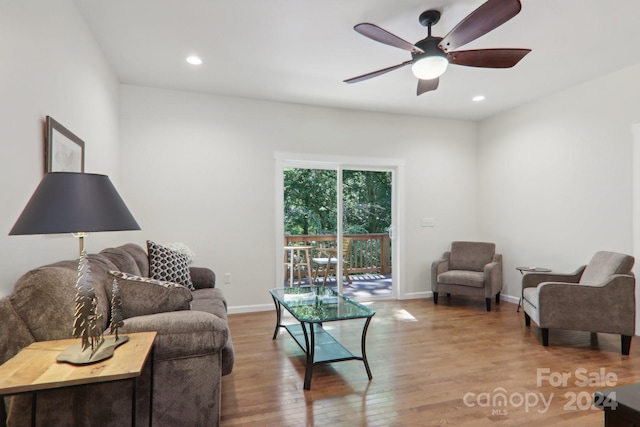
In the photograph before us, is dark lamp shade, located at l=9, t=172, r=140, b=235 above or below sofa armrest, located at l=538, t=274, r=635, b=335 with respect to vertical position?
above

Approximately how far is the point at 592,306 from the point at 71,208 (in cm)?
395

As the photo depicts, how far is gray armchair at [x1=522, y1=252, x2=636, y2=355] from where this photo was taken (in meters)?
3.05

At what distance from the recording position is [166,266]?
3047 mm

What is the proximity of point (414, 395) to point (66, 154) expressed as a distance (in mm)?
2813

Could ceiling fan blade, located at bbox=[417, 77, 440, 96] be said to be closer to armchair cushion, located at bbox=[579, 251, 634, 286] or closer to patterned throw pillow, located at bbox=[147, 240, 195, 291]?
armchair cushion, located at bbox=[579, 251, 634, 286]

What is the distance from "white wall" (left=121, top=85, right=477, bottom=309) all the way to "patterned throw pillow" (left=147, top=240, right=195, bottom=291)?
1167 mm

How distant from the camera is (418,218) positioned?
17.4 feet

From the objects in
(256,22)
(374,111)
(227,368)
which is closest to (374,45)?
(256,22)

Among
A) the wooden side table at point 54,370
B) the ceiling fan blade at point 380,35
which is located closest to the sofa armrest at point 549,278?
the ceiling fan blade at point 380,35

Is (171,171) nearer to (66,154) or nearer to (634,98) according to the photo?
(66,154)

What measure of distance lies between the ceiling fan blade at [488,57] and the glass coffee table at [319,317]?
202 cm

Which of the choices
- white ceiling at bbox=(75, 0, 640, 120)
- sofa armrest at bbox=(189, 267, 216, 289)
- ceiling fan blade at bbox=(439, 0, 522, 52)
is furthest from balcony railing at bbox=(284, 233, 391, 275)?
ceiling fan blade at bbox=(439, 0, 522, 52)

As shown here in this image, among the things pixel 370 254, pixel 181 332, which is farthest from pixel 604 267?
pixel 181 332

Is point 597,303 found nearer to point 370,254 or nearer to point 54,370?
point 370,254
